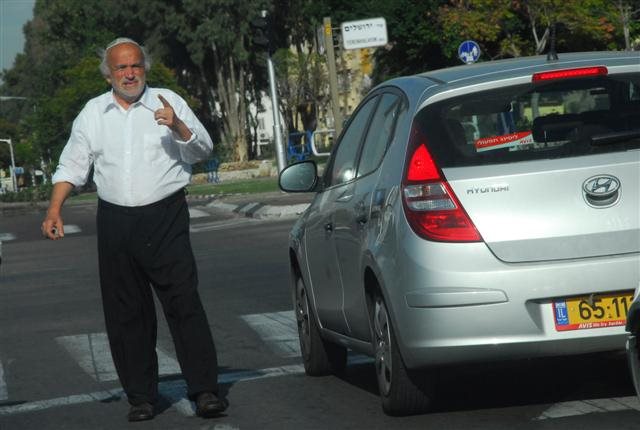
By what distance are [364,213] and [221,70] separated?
69190 millimetres

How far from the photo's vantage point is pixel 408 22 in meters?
57.1

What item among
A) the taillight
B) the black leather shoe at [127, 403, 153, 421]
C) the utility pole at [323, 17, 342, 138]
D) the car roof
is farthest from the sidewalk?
the taillight

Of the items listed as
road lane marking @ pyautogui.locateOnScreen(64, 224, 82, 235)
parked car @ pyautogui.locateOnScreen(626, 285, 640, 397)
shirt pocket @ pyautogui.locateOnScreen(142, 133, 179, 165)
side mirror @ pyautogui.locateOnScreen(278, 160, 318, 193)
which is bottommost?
road lane marking @ pyautogui.locateOnScreen(64, 224, 82, 235)

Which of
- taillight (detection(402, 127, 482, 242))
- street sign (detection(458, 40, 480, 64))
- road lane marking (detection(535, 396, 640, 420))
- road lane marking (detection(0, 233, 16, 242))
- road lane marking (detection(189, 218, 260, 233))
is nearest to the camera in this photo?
taillight (detection(402, 127, 482, 242))

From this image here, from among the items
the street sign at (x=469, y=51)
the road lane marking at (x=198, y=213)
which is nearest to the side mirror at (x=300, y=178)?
the street sign at (x=469, y=51)

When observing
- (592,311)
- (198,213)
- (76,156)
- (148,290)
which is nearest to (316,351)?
(148,290)

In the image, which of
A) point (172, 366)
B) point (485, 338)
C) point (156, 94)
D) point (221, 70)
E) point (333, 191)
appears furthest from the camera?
point (221, 70)

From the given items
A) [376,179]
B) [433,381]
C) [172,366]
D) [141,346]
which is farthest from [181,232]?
[172,366]

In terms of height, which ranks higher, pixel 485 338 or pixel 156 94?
pixel 156 94

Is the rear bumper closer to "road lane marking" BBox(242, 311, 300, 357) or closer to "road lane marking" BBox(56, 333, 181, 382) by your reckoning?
"road lane marking" BBox(56, 333, 181, 382)

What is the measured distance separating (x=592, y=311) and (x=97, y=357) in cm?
457

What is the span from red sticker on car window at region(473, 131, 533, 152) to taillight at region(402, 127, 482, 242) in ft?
0.72

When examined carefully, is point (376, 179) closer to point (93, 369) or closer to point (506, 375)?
point (506, 375)

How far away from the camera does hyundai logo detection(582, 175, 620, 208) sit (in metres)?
6.52
